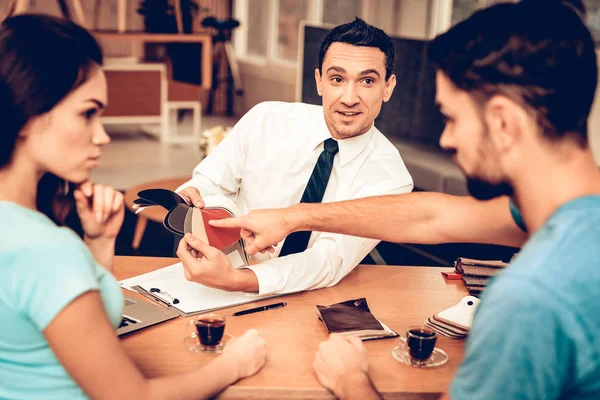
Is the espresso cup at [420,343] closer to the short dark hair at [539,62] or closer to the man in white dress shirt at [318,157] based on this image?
the man in white dress shirt at [318,157]

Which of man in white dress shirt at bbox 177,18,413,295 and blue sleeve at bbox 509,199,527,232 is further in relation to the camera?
man in white dress shirt at bbox 177,18,413,295

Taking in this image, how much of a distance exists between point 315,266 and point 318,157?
605 mm

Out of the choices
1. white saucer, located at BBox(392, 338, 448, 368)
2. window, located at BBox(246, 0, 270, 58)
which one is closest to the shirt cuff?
white saucer, located at BBox(392, 338, 448, 368)

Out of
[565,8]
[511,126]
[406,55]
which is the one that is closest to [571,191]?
[511,126]

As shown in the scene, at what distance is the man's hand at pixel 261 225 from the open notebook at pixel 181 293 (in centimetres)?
13

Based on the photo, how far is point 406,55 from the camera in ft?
16.5

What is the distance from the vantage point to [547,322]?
986 mm

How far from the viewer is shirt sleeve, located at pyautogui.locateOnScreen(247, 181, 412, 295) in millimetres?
1864

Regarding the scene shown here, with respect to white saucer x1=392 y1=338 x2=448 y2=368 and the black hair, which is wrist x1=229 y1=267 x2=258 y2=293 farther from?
the black hair

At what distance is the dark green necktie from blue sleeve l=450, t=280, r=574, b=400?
1.24 metres

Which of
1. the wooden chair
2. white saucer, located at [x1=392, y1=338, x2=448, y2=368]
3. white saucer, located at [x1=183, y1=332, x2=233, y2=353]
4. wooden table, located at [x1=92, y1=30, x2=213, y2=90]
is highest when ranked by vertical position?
the wooden chair

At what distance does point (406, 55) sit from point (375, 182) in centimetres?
294

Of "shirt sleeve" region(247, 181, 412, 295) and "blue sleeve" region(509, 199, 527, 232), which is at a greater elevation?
"blue sleeve" region(509, 199, 527, 232)

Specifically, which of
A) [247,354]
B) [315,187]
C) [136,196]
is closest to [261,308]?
[247,354]
